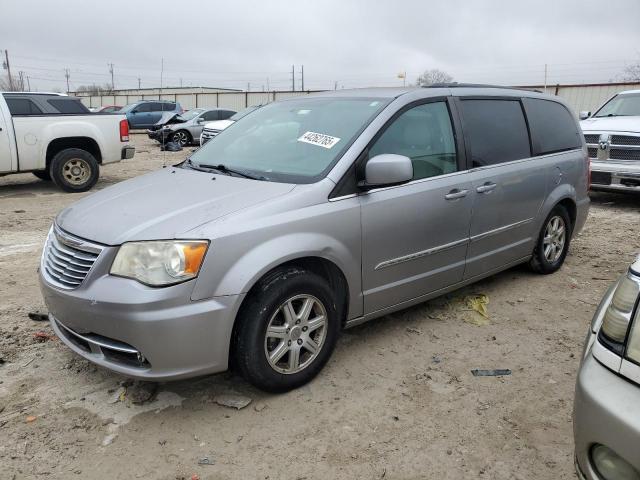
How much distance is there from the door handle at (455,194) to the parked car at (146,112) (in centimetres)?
2322

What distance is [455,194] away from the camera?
145 inches

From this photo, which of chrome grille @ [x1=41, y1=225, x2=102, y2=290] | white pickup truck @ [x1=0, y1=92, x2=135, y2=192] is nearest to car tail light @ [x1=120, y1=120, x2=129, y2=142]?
white pickup truck @ [x1=0, y1=92, x2=135, y2=192]

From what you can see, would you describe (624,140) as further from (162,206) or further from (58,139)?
(58,139)

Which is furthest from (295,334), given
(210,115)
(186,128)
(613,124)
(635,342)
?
(210,115)

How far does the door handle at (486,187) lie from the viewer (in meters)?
3.87

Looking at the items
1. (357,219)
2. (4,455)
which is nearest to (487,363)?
(357,219)

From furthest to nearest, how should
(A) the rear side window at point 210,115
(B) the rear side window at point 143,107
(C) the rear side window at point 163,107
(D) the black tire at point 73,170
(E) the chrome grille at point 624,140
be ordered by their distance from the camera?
(C) the rear side window at point 163,107
(B) the rear side window at point 143,107
(A) the rear side window at point 210,115
(D) the black tire at point 73,170
(E) the chrome grille at point 624,140

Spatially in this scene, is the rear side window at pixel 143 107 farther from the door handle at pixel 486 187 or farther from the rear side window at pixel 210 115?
the door handle at pixel 486 187

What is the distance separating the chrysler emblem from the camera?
324 inches

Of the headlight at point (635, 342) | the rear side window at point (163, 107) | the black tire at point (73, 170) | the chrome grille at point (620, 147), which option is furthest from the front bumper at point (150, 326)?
the rear side window at point (163, 107)

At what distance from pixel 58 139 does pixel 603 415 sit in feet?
31.2

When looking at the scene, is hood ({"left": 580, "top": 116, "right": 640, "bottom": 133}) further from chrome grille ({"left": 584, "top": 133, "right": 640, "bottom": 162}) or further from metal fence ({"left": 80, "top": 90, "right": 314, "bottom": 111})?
metal fence ({"left": 80, "top": 90, "right": 314, "bottom": 111})

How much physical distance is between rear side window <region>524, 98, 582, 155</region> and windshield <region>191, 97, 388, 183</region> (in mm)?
1801

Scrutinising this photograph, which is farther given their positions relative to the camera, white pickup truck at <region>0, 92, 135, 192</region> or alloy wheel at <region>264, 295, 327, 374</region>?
white pickup truck at <region>0, 92, 135, 192</region>
